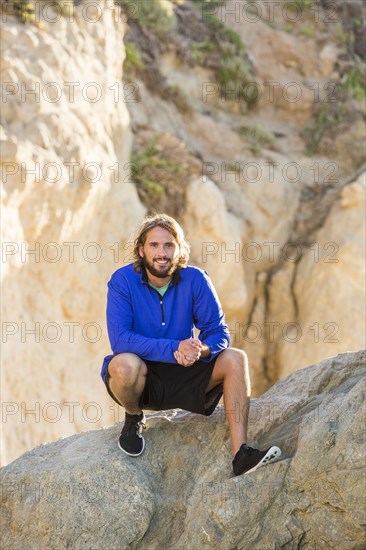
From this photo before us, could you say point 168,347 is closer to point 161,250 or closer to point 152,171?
point 161,250

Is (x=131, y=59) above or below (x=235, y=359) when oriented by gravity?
above

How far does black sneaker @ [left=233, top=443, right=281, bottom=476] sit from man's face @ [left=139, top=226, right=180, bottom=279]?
1276 millimetres

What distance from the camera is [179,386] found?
203 inches

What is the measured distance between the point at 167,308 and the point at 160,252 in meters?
0.38

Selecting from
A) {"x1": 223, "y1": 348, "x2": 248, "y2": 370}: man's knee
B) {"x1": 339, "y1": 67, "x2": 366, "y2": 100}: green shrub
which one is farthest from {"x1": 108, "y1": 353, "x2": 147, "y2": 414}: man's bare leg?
{"x1": 339, "y1": 67, "x2": 366, "y2": 100}: green shrub

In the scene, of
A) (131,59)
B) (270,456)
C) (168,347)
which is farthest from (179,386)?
(131,59)

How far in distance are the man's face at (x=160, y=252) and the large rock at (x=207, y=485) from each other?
1038 millimetres

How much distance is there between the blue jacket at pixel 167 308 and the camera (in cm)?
526

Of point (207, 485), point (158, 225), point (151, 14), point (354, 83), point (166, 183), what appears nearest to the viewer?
point (207, 485)

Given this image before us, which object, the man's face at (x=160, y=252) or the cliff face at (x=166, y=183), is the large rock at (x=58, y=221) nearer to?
the cliff face at (x=166, y=183)

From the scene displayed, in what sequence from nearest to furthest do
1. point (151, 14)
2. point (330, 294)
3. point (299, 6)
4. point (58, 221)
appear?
1. point (58, 221)
2. point (330, 294)
3. point (151, 14)
4. point (299, 6)

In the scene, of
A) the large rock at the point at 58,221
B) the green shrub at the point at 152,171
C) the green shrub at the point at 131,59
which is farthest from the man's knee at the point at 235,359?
the green shrub at the point at 131,59

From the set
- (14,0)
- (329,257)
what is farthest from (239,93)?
(14,0)

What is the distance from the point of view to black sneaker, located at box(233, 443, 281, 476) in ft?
15.5
